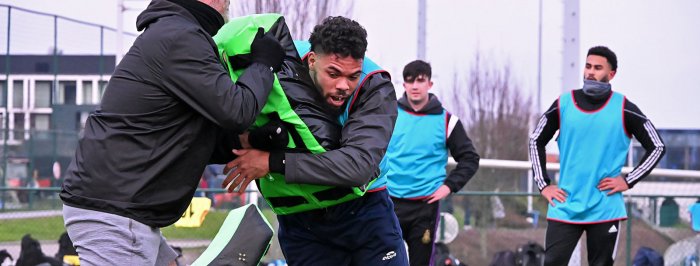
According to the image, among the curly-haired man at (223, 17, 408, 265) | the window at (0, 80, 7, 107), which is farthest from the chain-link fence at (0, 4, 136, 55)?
the curly-haired man at (223, 17, 408, 265)

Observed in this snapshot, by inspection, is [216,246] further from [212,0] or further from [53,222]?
[53,222]

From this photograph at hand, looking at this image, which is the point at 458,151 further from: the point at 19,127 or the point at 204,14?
the point at 19,127

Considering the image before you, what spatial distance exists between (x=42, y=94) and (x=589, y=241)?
15.9 meters

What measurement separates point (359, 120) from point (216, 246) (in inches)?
35.5

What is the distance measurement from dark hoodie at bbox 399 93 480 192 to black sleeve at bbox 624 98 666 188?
1.50 meters

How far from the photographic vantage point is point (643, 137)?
8180mm

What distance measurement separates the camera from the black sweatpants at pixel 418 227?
885 centimetres

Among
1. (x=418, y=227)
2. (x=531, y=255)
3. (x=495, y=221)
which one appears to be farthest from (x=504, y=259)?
(x=418, y=227)

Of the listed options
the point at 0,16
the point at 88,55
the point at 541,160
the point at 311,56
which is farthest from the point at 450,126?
the point at 88,55

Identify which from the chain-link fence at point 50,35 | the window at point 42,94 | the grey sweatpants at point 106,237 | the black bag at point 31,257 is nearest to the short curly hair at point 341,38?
the grey sweatpants at point 106,237

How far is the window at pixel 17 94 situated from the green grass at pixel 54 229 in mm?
7965

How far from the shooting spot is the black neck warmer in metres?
4.32

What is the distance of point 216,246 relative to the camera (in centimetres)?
A: 498

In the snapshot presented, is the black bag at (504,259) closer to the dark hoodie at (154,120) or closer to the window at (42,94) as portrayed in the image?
the dark hoodie at (154,120)
